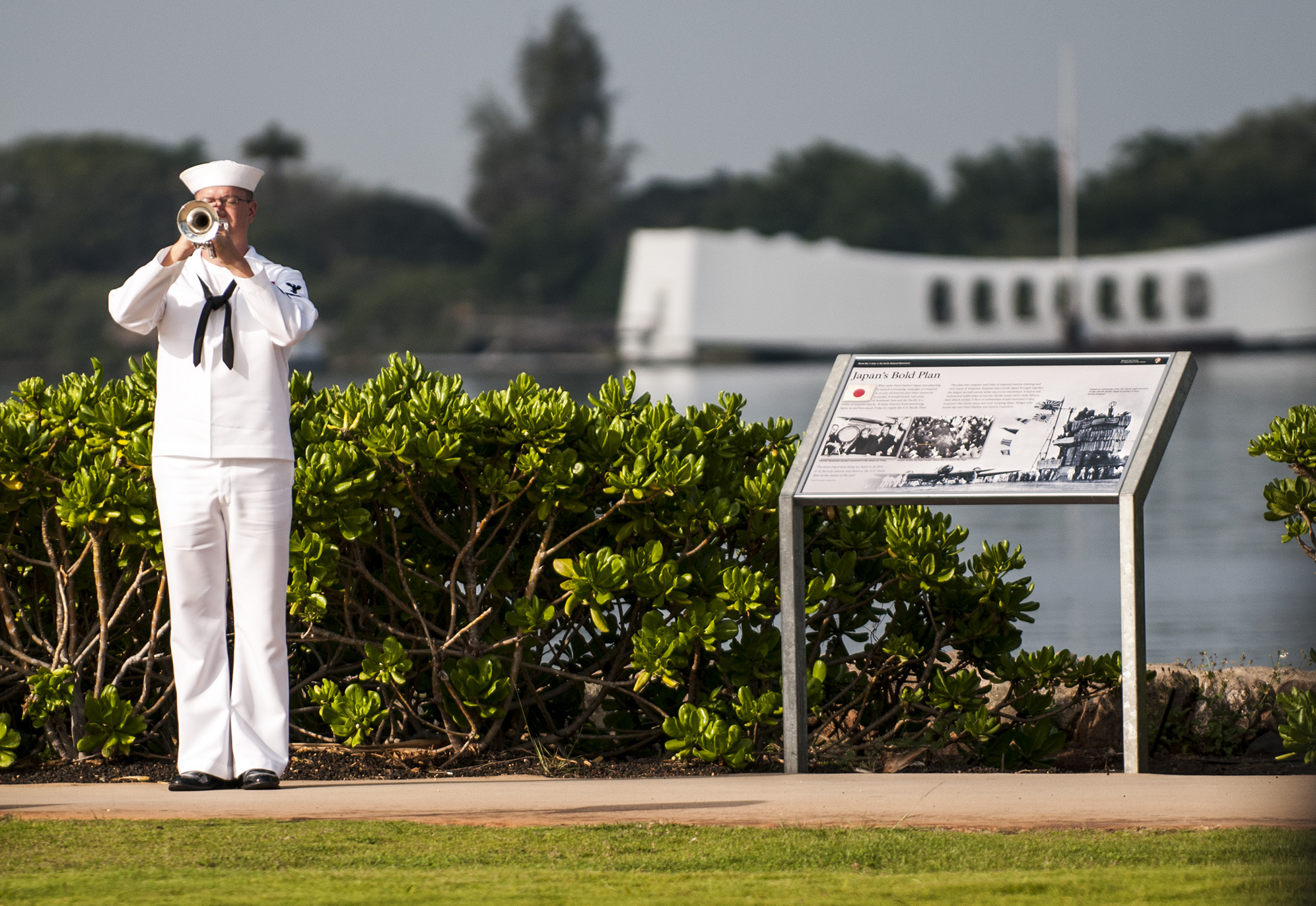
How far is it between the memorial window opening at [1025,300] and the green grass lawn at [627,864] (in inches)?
3429

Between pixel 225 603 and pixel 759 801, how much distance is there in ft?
5.63

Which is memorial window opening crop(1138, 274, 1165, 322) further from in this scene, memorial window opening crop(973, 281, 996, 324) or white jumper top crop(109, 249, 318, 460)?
white jumper top crop(109, 249, 318, 460)

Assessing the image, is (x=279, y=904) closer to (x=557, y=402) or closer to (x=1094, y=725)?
(x=557, y=402)

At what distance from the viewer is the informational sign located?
5371 mm

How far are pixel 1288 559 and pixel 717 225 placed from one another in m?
A: 87.3

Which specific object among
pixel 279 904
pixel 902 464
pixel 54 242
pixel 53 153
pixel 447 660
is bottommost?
pixel 279 904

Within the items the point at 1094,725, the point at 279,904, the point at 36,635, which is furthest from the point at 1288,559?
the point at 279,904

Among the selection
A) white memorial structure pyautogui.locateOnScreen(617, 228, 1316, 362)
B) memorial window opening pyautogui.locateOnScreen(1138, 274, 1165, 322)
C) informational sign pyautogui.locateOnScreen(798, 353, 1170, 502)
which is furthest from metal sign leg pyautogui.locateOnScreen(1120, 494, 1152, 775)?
memorial window opening pyautogui.locateOnScreen(1138, 274, 1165, 322)

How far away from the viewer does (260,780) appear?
506cm

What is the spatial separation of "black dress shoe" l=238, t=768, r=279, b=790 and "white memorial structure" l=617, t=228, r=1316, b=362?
7926cm

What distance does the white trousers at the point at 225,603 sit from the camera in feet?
16.3

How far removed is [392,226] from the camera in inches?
3903

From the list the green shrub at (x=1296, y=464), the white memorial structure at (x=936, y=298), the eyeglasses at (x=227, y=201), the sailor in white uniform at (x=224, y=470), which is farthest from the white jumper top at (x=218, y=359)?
the white memorial structure at (x=936, y=298)

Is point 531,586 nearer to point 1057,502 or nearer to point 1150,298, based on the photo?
point 1057,502
